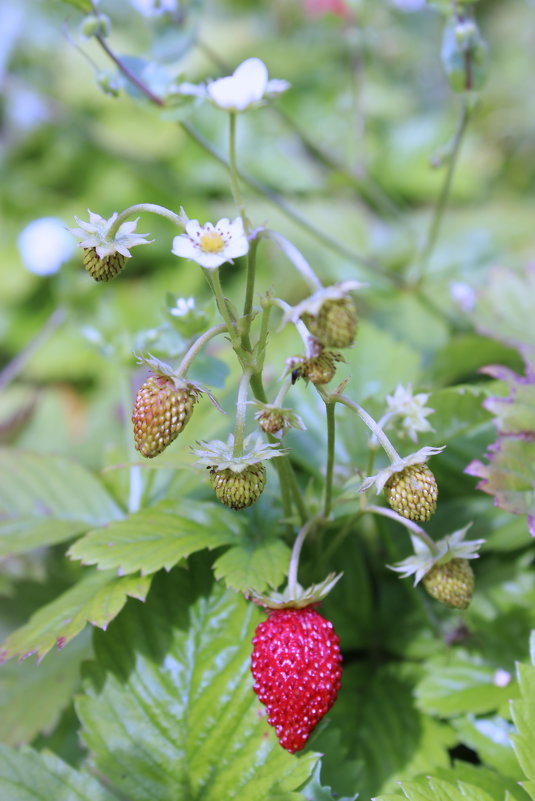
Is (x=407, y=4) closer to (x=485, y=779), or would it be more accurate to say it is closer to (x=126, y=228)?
(x=126, y=228)

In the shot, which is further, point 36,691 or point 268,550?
point 36,691

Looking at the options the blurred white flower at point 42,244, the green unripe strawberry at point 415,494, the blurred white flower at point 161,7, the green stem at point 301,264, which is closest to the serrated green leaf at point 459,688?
the green unripe strawberry at point 415,494

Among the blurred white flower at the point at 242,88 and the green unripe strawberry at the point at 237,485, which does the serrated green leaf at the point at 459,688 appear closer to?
the green unripe strawberry at the point at 237,485

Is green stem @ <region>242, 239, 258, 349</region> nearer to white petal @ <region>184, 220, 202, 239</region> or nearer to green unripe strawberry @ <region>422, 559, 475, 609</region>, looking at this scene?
white petal @ <region>184, 220, 202, 239</region>

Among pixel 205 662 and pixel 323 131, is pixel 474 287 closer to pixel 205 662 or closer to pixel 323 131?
pixel 205 662

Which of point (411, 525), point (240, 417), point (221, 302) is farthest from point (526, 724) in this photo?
point (221, 302)

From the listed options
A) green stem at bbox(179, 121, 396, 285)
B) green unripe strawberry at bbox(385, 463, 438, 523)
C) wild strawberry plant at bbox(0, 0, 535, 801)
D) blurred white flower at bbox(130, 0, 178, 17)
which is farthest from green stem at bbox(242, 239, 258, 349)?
blurred white flower at bbox(130, 0, 178, 17)

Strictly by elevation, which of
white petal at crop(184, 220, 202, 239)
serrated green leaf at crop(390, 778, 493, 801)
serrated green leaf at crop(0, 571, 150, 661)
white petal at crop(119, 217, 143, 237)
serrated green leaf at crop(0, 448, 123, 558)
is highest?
white petal at crop(119, 217, 143, 237)
